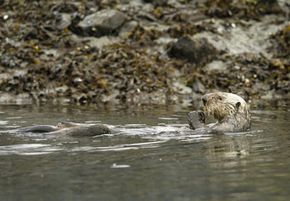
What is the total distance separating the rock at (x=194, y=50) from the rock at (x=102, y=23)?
1.42 meters

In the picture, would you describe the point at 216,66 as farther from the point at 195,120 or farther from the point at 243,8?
the point at 195,120

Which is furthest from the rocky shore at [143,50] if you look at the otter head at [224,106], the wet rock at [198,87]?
the otter head at [224,106]

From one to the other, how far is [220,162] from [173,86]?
7729mm

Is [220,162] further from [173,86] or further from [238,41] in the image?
[238,41]

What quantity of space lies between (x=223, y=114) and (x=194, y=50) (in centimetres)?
599

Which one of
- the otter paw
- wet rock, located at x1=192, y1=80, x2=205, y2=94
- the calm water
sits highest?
wet rock, located at x1=192, y1=80, x2=205, y2=94

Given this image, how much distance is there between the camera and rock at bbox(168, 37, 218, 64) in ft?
48.1

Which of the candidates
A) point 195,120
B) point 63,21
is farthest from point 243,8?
point 195,120

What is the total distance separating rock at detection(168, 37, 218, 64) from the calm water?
17.6 feet

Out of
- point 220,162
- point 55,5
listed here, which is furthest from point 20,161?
point 55,5

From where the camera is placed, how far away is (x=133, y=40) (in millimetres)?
15320

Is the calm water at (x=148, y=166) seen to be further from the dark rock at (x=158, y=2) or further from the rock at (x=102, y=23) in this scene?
the dark rock at (x=158, y=2)

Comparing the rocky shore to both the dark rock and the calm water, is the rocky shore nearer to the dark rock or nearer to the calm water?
the dark rock

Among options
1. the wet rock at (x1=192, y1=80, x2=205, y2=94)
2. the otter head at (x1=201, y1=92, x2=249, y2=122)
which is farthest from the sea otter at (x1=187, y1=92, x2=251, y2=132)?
the wet rock at (x1=192, y1=80, x2=205, y2=94)
